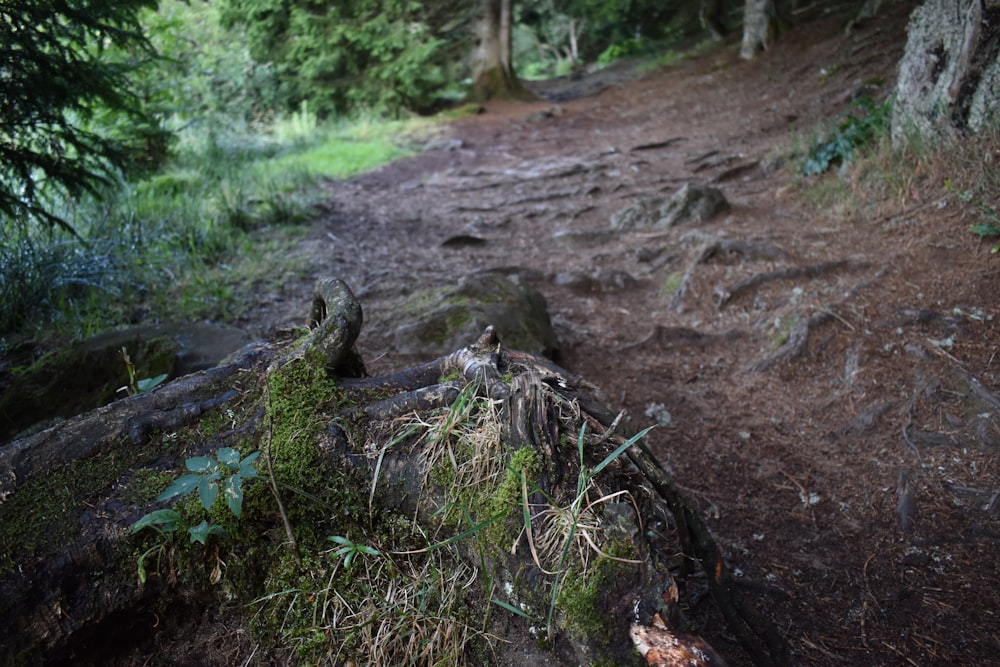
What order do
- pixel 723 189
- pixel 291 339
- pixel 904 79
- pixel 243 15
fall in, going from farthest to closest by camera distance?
A: pixel 243 15 → pixel 723 189 → pixel 904 79 → pixel 291 339

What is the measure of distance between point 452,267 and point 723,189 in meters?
3.73

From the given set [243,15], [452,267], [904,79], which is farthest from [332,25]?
[904,79]

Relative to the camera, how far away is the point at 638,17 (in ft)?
77.5

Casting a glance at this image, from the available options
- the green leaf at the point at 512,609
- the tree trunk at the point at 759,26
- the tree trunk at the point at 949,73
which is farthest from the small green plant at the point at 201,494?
the tree trunk at the point at 759,26

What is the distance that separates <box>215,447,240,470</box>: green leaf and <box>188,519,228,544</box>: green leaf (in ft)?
0.51

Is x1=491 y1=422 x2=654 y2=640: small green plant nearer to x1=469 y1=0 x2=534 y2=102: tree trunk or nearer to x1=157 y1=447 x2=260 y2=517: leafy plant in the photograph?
x1=157 y1=447 x2=260 y2=517: leafy plant

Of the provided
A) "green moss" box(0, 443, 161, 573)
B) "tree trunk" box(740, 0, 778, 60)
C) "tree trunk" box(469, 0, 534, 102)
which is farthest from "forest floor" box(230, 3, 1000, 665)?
"tree trunk" box(469, 0, 534, 102)

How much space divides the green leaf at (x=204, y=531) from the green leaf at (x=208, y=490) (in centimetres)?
8

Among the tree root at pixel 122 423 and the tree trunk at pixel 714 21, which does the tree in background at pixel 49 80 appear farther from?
the tree trunk at pixel 714 21

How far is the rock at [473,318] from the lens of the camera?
12.9 ft

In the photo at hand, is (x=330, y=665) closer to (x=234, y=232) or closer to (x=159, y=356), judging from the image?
(x=159, y=356)

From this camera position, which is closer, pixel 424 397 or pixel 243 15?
pixel 424 397

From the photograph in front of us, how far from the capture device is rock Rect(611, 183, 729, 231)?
6.82 meters

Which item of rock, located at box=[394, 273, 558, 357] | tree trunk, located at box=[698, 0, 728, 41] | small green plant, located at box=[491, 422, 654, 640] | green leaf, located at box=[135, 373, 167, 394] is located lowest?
rock, located at box=[394, 273, 558, 357]
